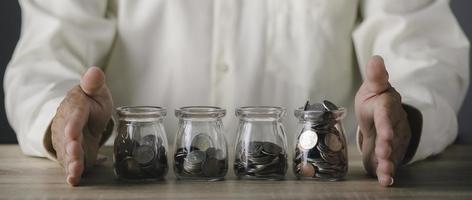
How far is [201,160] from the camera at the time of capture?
3.76ft

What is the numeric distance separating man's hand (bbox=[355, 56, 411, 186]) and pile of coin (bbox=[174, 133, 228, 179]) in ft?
0.70

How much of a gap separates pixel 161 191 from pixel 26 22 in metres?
0.80

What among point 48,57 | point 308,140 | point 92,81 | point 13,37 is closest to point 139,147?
point 92,81

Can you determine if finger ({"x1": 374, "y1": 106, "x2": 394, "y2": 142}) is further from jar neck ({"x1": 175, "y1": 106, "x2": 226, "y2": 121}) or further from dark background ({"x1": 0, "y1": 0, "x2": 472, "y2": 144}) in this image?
dark background ({"x1": 0, "y1": 0, "x2": 472, "y2": 144})

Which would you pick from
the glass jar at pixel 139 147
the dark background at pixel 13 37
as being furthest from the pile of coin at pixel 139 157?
the dark background at pixel 13 37

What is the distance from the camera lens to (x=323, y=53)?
1.79m

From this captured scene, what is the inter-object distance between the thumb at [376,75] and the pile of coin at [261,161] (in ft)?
0.52

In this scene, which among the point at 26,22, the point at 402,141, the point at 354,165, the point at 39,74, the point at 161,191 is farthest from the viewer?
the point at 26,22

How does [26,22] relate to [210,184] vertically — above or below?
above

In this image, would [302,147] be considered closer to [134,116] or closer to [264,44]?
[134,116]

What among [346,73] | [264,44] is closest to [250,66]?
[264,44]

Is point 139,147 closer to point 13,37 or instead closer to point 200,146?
point 200,146

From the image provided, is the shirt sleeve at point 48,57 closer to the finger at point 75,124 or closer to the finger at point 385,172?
the finger at point 75,124

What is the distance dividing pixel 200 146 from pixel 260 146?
83mm
